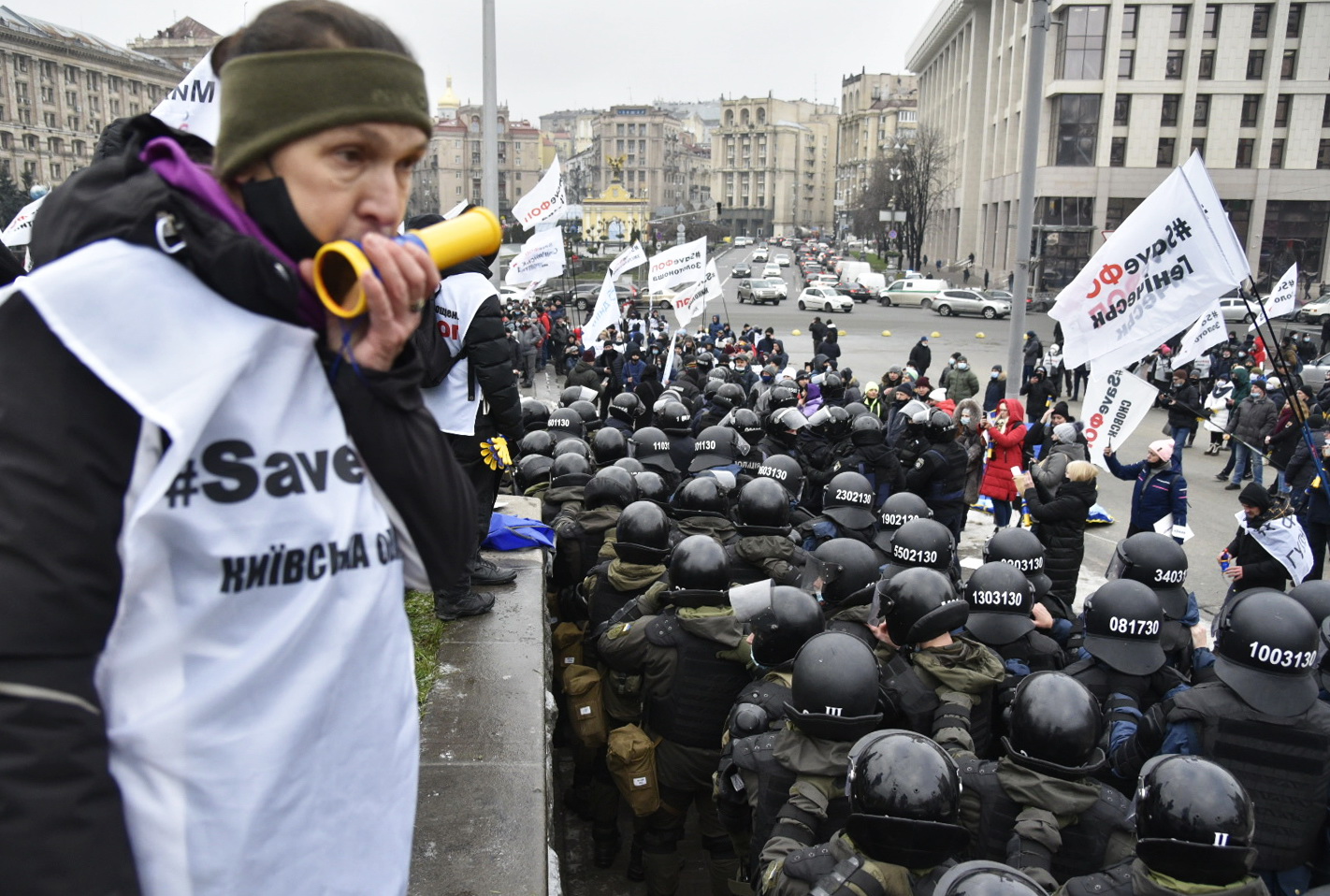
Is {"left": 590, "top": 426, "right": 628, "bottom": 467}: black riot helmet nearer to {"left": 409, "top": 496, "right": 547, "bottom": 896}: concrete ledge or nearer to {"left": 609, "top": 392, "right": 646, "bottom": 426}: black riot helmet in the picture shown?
{"left": 609, "top": 392, "right": 646, "bottom": 426}: black riot helmet

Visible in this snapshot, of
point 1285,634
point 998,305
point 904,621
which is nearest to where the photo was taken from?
point 1285,634

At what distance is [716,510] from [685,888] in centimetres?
238

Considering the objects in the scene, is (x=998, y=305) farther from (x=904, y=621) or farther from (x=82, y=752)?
(x=82, y=752)

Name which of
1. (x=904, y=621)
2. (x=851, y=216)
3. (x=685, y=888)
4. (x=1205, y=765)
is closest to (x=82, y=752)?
(x=1205, y=765)

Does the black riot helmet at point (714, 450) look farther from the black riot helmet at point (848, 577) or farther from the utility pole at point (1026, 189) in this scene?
the utility pole at point (1026, 189)

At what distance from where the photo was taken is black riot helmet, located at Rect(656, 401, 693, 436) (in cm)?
976

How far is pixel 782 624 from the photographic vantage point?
186 inches

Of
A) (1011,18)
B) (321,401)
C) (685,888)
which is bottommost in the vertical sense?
(685,888)

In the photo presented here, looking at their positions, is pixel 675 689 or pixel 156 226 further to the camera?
pixel 675 689

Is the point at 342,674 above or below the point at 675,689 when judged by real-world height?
above

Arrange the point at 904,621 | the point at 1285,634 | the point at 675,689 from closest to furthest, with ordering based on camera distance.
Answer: the point at 1285,634
the point at 904,621
the point at 675,689

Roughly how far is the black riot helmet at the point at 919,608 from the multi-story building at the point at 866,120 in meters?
128

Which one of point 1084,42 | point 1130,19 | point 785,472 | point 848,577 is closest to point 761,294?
point 1084,42

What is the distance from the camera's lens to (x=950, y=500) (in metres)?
9.84
